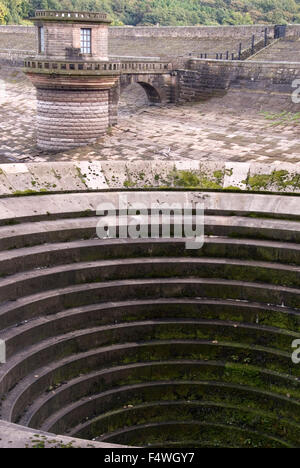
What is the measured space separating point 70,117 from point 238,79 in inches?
423

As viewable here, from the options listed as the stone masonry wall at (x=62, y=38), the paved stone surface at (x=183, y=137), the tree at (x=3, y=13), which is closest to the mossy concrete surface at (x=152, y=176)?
the paved stone surface at (x=183, y=137)

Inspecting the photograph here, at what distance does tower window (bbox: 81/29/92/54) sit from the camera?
3584cm

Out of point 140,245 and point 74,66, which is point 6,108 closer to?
point 74,66

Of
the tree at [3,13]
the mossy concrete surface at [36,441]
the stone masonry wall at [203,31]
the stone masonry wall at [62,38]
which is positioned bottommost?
the mossy concrete surface at [36,441]

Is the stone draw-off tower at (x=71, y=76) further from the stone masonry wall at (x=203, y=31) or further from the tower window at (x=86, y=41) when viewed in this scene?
the stone masonry wall at (x=203, y=31)

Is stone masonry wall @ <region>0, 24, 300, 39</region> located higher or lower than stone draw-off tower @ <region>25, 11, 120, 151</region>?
higher

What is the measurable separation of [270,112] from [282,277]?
26.0m

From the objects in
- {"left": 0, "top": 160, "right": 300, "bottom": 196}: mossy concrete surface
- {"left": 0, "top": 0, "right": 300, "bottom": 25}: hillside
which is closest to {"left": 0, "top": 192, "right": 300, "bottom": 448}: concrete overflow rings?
{"left": 0, "top": 160, "right": 300, "bottom": 196}: mossy concrete surface

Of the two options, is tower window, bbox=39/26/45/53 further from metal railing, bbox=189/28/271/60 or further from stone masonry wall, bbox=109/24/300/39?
stone masonry wall, bbox=109/24/300/39

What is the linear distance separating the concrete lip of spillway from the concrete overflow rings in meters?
0.02

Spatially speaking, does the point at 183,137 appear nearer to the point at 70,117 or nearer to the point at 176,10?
the point at 70,117

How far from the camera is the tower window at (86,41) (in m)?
35.8

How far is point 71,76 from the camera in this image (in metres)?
34.7

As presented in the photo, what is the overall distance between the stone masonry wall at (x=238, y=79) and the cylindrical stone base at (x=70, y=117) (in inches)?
300
